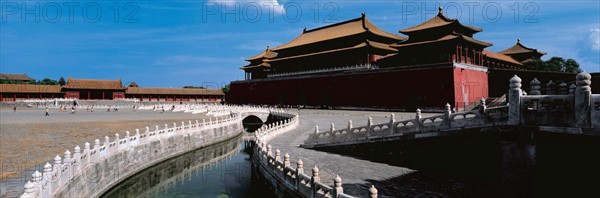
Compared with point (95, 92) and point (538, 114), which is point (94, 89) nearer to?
point (95, 92)

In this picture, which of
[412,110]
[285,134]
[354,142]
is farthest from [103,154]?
[412,110]

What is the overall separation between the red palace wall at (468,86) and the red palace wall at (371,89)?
99mm

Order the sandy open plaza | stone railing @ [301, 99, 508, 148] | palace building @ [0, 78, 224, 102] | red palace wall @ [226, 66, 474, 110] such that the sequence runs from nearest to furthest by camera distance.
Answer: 1. stone railing @ [301, 99, 508, 148]
2. the sandy open plaza
3. red palace wall @ [226, 66, 474, 110]
4. palace building @ [0, 78, 224, 102]

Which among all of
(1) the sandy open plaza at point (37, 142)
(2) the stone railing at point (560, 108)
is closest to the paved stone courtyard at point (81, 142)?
(1) the sandy open plaza at point (37, 142)

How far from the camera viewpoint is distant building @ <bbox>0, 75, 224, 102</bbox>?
60.1 meters

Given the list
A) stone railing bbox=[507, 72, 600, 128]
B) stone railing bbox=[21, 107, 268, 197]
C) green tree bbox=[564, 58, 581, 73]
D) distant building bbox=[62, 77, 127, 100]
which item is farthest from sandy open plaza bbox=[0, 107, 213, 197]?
green tree bbox=[564, 58, 581, 73]

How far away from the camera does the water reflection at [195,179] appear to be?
14281 millimetres

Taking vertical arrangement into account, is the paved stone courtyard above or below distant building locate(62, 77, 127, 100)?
below

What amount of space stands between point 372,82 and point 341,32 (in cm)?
1107

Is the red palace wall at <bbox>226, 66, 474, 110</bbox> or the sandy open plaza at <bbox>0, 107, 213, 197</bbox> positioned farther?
the red palace wall at <bbox>226, 66, 474, 110</bbox>

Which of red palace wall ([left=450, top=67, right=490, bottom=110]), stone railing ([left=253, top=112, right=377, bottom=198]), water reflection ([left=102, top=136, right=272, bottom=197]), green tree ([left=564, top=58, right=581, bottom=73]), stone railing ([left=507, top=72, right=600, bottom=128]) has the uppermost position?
green tree ([left=564, top=58, right=581, bottom=73])

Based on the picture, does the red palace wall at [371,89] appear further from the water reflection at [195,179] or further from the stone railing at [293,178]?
the stone railing at [293,178]

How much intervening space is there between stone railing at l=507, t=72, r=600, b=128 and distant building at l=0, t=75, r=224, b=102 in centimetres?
6941

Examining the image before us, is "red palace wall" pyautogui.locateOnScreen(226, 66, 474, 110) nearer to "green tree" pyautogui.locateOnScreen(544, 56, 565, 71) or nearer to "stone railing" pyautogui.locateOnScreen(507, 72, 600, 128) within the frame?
"stone railing" pyautogui.locateOnScreen(507, 72, 600, 128)
